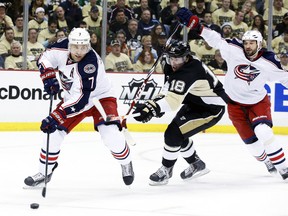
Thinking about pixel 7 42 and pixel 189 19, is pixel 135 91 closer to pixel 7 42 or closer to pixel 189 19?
pixel 7 42

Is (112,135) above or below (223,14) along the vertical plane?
above

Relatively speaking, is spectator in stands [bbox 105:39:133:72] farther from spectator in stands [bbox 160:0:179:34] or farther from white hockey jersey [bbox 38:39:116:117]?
white hockey jersey [bbox 38:39:116:117]

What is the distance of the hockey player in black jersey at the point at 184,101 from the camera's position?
6145 mm

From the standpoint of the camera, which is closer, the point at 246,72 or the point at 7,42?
the point at 246,72

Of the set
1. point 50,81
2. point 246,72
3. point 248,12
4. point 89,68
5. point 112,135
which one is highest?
point 89,68

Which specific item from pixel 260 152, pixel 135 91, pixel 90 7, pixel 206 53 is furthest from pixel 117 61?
pixel 260 152

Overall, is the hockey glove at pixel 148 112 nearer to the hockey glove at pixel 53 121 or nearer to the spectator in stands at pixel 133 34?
the hockey glove at pixel 53 121

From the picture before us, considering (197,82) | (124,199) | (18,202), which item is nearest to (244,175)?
(197,82)

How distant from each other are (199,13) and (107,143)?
5.30 m

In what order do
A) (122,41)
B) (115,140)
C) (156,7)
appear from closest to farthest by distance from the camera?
(115,140)
(122,41)
(156,7)

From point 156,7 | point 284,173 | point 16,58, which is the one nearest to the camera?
point 284,173

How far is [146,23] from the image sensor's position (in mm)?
10859

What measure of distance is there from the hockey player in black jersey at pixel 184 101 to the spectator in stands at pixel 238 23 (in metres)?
4.71

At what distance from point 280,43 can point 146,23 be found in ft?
5.99
